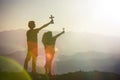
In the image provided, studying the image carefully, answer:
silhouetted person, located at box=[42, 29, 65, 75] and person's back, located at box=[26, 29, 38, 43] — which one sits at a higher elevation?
person's back, located at box=[26, 29, 38, 43]

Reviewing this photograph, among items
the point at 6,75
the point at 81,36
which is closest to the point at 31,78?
the point at 6,75

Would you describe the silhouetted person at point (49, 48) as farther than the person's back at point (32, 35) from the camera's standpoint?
Yes

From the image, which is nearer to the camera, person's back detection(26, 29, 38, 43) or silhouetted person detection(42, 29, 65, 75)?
person's back detection(26, 29, 38, 43)

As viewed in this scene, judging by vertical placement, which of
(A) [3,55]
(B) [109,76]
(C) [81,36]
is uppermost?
(C) [81,36]

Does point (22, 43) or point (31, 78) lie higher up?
point (22, 43)

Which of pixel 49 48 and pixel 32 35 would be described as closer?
pixel 32 35

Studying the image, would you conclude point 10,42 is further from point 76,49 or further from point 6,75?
point 76,49

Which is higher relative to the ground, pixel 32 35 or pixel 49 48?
pixel 32 35

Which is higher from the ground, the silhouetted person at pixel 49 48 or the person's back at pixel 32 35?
the person's back at pixel 32 35

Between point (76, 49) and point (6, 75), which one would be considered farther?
point (76, 49)

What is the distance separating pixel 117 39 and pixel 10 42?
3.00 meters

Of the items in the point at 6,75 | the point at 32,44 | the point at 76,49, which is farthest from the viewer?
the point at 76,49

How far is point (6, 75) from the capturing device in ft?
23.3

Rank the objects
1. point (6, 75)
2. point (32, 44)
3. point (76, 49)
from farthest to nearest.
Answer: point (76, 49), point (6, 75), point (32, 44)
